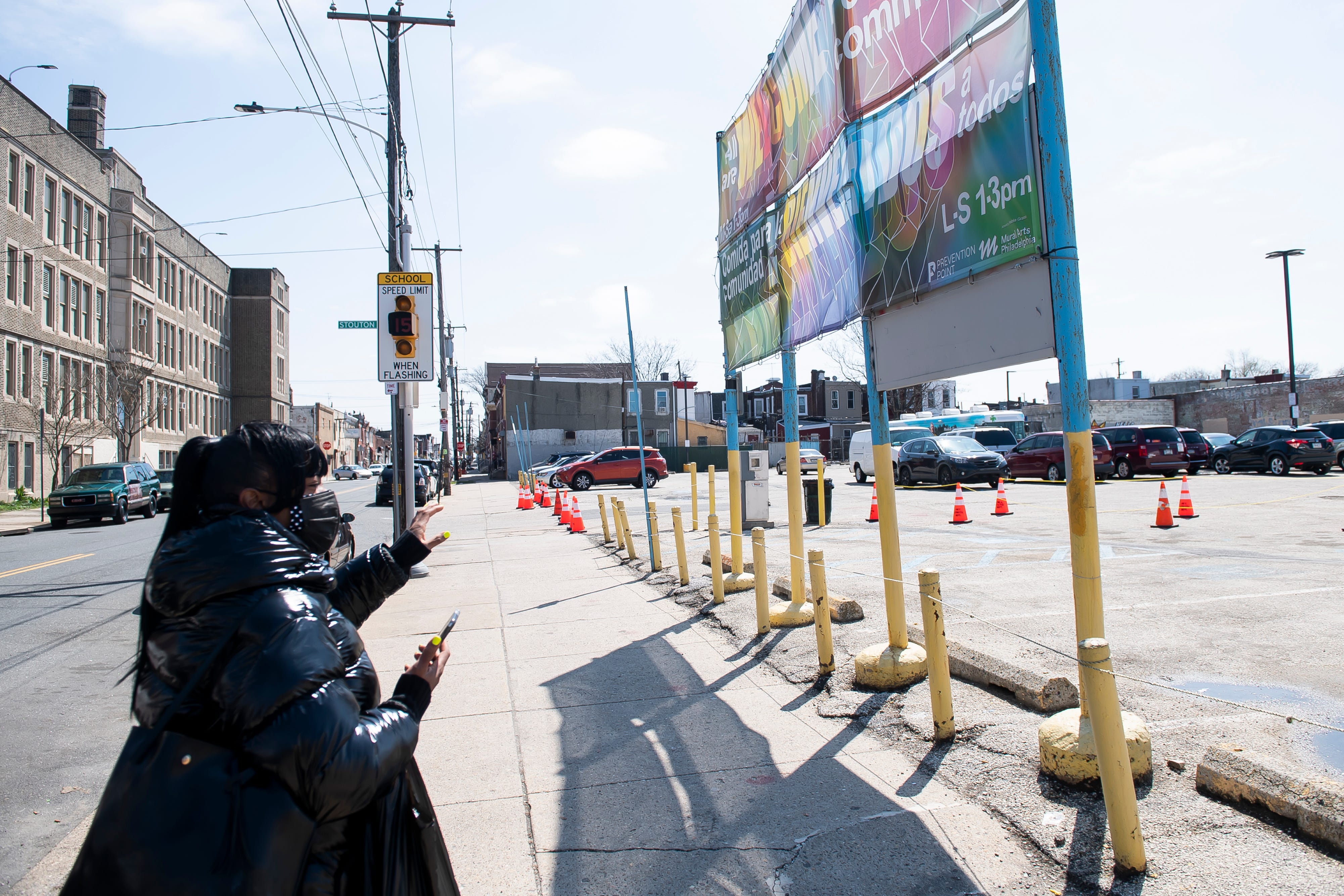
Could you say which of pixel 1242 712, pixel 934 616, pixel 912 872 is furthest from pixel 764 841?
pixel 1242 712

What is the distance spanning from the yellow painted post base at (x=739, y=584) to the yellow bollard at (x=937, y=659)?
4.24 metres

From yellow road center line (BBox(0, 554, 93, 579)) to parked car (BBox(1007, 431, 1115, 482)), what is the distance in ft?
78.1

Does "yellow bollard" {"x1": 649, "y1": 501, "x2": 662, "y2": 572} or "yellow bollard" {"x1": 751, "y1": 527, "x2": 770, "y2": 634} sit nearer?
"yellow bollard" {"x1": 751, "y1": 527, "x2": 770, "y2": 634}

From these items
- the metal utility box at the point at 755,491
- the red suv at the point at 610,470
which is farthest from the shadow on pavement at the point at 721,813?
the red suv at the point at 610,470

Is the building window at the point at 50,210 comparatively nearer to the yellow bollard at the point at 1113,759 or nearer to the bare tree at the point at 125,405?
the bare tree at the point at 125,405

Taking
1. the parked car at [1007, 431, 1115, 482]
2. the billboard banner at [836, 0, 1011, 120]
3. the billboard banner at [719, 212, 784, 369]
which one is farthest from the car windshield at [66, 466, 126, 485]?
the parked car at [1007, 431, 1115, 482]

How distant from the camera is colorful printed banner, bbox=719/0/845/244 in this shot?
6266 millimetres

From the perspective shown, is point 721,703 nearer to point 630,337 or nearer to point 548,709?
point 548,709

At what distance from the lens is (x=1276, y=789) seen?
3.21 metres

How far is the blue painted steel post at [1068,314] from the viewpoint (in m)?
3.63

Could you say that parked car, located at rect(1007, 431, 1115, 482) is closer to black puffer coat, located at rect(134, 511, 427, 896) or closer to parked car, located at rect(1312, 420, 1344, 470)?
parked car, located at rect(1312, 420, 1344, 470)

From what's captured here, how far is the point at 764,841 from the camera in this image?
3.46m

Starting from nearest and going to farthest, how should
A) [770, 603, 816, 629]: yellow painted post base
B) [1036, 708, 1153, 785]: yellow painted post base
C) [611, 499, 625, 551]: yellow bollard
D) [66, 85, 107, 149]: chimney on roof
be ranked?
1. [1036, 708, 1153, 785]: yellow painted post base
2. [770, 603, 816, 629]: yellow painted post base
3. [611, 499, 625, 551]: yellow bollard
4. [66, 85, 107, 149]: chimney on roof

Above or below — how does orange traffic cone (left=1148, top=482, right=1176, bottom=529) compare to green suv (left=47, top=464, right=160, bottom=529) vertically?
below
